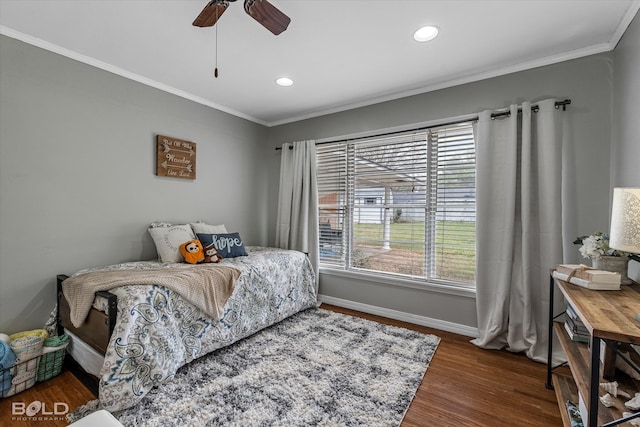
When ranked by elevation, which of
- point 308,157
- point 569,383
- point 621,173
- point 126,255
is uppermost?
point 308,157

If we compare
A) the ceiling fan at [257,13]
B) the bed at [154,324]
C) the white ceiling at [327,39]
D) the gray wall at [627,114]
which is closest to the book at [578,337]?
the gray wall at [627,114]

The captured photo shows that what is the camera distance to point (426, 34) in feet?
6.89

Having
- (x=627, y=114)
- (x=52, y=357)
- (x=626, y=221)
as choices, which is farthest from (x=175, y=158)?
(x=627, y=114)

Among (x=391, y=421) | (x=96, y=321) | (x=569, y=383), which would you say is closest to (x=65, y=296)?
(x=96, y=321)

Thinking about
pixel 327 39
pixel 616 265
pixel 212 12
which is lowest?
pixel 616 265

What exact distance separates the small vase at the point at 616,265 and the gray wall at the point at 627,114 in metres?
0.26

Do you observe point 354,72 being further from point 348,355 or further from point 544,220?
point 348,355

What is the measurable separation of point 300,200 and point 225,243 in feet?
3.88

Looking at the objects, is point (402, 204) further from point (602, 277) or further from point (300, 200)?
point (602, 277)

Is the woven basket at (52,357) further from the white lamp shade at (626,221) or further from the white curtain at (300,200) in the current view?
the white lamp shade at (626,221)

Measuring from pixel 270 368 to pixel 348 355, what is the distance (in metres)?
0.64

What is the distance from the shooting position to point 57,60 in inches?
90.8

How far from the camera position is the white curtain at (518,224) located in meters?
2.32

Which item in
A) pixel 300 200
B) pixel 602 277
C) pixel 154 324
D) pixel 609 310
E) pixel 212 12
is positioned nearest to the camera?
pixel 609 310
